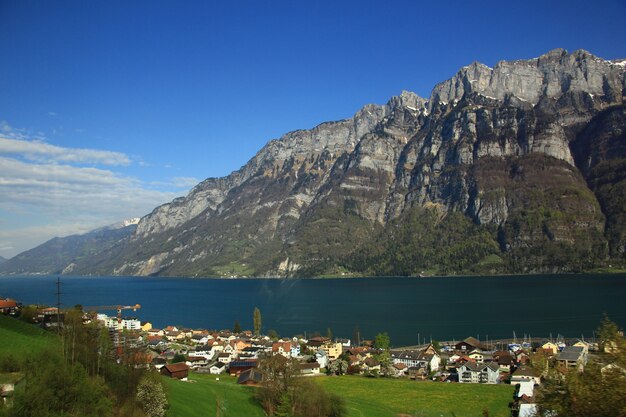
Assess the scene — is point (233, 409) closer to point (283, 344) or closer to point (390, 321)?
point (283, 344)

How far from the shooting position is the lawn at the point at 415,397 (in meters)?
41.3

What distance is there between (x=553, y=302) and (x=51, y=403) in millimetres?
129953

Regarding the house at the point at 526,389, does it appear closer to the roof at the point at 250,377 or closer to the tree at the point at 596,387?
the roof at the point at 250,377

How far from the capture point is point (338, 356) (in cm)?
7081

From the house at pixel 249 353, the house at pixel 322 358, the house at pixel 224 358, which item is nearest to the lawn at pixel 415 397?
the house at pixel 322 358

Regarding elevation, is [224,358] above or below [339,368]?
above

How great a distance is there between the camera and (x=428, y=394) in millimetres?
49500

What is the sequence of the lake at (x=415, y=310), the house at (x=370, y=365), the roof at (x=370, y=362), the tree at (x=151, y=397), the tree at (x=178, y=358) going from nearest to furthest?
the tree at (x=151, y=397) → the tree at (x=178, y=358) → the house at (x=370, y=365) → the roof at (x=370, y=362) → the lake at (x=415, y=310)

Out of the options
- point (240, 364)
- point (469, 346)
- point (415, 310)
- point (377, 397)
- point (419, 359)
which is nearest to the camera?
point (377, 397)

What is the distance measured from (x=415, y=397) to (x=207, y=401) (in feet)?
70.7

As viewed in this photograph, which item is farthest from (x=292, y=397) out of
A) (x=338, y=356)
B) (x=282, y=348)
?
(x=282, y=348)

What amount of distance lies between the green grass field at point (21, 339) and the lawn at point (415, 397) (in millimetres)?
21579

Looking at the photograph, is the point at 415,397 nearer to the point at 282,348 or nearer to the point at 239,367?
the point at 239,367

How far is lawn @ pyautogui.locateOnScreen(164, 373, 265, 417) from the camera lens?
3216 cm
